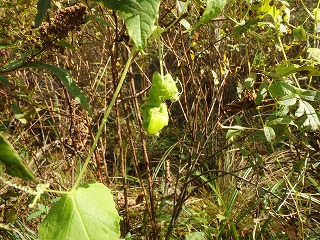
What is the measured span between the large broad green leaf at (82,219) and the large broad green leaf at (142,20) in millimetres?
270

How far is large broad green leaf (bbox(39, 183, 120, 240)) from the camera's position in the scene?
1.99ft

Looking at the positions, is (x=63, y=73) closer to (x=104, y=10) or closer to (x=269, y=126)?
(x=104, y=10)

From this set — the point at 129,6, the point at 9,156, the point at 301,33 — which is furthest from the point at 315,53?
the point at 9,156

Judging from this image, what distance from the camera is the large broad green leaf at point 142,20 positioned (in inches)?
19.9

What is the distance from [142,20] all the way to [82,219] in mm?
313

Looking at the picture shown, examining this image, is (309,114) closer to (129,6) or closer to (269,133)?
(269,133)

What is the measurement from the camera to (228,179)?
8.67 feet

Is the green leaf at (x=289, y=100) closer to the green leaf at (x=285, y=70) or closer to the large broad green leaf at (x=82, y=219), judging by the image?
the green leaf at (x=285, y=70)

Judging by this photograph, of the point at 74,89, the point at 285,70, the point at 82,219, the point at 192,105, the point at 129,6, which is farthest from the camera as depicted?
the point at 192,105

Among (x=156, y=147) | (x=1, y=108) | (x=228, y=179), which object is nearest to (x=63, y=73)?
(x=1, y=108)

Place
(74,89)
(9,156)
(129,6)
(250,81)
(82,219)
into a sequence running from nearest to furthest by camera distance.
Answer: (9,156) → (129,6) → (82,219) → (74,89) → (250,81)

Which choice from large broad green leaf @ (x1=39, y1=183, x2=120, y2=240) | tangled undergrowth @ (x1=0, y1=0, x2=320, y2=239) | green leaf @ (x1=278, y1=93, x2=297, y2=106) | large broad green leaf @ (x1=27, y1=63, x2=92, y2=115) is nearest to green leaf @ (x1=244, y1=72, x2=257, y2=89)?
tangled undergrowth @ (x1=0, y1=0, x2=320, y2=239)

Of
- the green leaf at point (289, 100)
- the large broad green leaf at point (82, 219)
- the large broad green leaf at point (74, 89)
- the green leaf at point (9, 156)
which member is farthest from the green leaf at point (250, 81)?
the green leaf at point (9, 156)

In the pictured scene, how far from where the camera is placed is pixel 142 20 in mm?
508
